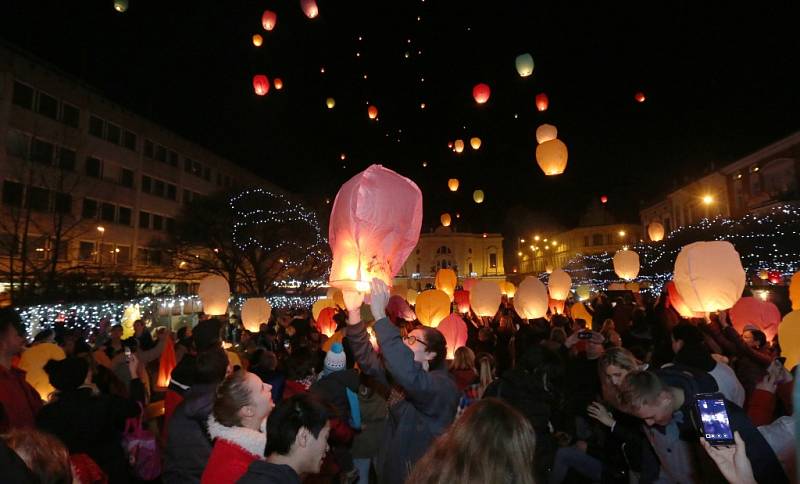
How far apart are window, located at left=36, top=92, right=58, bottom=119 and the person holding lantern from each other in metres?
33.9

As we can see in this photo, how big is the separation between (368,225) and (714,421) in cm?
238

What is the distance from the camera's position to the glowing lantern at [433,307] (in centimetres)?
989

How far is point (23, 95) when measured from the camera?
27688 mm

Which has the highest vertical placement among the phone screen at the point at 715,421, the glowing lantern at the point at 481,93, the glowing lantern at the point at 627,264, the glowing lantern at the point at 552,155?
→ the glowing lantern at the point at 481,93

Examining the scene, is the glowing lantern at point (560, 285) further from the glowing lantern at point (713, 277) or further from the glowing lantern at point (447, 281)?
the glowing lantern at point (713, 277)

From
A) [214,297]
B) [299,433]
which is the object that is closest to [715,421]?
[299,433]

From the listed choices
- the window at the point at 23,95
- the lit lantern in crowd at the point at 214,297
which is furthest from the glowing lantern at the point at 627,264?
the window at the point at 23,95

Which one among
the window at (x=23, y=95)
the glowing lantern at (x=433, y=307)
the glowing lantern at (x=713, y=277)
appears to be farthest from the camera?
the window at (x=23, y=95)

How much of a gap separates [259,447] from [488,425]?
1466 millimetres

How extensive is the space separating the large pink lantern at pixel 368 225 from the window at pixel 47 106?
3340 centimetres

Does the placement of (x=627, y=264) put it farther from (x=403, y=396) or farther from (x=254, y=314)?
(x=403, y=396)

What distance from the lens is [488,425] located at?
1717 millimetres

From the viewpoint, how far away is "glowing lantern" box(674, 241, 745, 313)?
6785 mm

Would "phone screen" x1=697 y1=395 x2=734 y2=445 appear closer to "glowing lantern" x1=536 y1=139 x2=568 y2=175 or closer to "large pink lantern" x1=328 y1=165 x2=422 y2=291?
"large pink lantern" x1=328 y1=165 x2=422 y2=291
